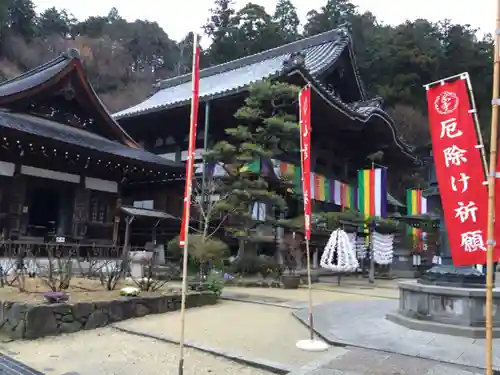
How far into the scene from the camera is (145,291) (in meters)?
8.73

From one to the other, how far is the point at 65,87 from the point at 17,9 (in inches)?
1442

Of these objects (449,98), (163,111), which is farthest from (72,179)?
(449,98)

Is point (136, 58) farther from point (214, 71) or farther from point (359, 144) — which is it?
point (359, 144)

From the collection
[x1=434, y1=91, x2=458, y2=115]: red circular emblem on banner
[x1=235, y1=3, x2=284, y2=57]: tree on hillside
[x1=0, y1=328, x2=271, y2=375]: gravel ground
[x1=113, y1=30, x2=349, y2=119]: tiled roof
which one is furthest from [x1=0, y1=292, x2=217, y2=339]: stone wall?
[x1=235, y1=3, x2=284, y2=57]: tree on hillside

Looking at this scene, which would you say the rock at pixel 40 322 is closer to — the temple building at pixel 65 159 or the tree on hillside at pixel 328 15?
the temple building at pixel 65 159

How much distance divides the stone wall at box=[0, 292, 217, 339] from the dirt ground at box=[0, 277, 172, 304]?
25 centimetres

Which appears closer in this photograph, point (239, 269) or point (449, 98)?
point (449, 98)

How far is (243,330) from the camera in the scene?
681 cm

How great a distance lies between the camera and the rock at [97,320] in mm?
6887

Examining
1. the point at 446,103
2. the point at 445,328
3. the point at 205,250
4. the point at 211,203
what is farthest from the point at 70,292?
the point at 446,103

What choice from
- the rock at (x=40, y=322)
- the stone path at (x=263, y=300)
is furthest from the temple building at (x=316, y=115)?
the rock at (x=40, y=322)

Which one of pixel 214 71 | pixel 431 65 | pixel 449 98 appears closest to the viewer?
pixel 449 98

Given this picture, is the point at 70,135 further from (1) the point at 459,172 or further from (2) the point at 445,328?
(1) the point at 459,172

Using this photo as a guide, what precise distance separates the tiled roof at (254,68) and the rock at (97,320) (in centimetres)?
1237
